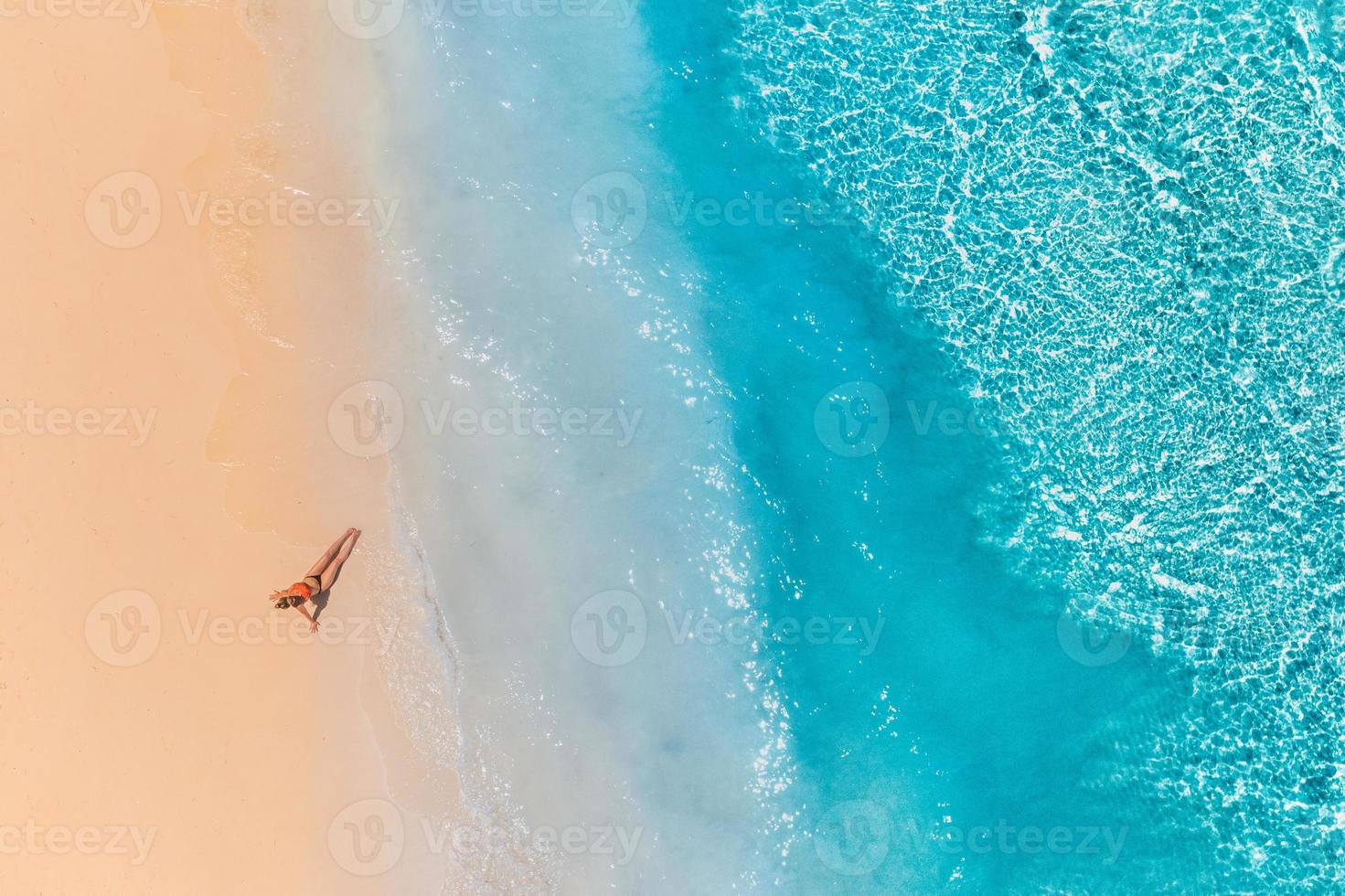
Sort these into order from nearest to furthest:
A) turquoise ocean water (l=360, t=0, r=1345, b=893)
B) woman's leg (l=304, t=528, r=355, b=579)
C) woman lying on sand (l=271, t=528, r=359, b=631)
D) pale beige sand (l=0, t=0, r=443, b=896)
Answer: woman lying on sand (l=271, t=528, r=359, b=631), woman's leg (l=304, t=528, r=355, b=579), pale beige sand (l=0, t=0, r=443, b=896), turquoise ocean water (l=360, t=0, r=1345, b=893)

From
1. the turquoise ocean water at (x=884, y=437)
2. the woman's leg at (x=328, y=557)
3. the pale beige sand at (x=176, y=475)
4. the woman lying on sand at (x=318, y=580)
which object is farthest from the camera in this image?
the turquoise ocean water at (x=884, y=437)

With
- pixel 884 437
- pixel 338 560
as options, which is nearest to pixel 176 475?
pixel 338 560

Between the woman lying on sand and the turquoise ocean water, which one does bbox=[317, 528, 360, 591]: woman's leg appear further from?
the turquoise ocean water

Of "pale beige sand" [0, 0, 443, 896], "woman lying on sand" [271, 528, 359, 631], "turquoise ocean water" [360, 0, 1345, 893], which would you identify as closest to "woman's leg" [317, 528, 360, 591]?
"woman lying on sand" [271, 528, 359, 631]

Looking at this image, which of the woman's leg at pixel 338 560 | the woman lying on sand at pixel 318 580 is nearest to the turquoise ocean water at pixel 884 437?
the woman's leg at pixel 338 560

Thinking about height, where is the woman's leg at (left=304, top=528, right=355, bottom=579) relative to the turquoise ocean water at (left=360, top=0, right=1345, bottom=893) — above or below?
below

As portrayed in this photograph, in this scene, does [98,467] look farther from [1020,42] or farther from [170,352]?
[1020,42]

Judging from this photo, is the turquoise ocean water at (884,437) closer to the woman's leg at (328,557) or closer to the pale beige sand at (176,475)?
the woman's leg at (328,557)
